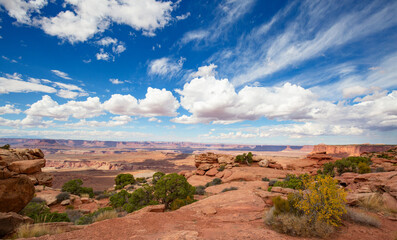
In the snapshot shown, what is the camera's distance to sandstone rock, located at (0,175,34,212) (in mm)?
8211

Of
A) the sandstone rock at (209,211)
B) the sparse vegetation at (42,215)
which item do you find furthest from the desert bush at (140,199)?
the sandstone rock at (209,211)

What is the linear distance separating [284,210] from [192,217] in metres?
4.00

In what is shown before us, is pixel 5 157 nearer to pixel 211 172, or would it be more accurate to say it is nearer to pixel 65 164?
pixel 211 172

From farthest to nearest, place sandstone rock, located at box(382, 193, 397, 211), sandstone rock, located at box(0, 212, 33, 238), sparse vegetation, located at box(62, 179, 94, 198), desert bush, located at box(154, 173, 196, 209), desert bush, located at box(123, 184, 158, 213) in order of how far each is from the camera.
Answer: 1. sparse vegetation, located at box(62, 179, 94, 198)
2. desert bush, located at box(123, 184, 158, 213)
3. desert bush, located at box(154, 173, 196, 209)
4. sandstone rock, located at box(382, 193, 397, 211)
5. sandstone rock, located at box(0, 212, 33, 238)

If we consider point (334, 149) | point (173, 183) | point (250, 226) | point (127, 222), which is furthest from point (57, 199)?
point (334, 149)

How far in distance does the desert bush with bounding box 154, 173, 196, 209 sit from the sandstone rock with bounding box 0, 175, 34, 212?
7.95 m

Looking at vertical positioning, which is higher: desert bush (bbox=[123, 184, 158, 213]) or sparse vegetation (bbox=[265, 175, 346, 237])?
sparse vegetation (bbox=[265, 175, 346, 237])

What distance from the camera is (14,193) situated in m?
8.63

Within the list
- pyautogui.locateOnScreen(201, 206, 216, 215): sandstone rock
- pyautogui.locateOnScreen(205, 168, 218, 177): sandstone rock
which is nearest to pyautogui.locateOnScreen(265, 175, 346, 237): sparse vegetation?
pyautogui.locateOnScreen(201, 206, 216, 215): sandstone rock

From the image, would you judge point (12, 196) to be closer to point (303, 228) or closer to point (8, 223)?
point (8, 223)

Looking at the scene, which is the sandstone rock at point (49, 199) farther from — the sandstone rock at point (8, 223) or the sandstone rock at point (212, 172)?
the sandstone rock at point (212, 172)

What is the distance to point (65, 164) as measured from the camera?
10519 centimetres

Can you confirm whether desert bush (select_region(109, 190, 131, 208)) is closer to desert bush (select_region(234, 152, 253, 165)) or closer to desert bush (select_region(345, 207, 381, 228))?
desert bush (select_region(345, 207, 381, 228))

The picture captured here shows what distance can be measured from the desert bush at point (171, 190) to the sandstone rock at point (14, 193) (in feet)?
26.1
